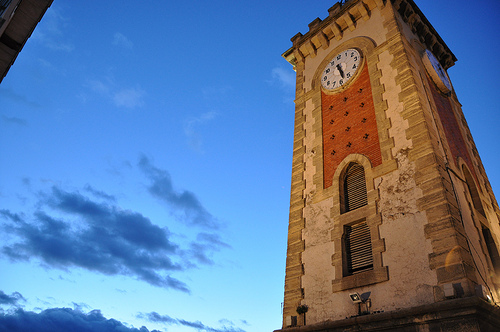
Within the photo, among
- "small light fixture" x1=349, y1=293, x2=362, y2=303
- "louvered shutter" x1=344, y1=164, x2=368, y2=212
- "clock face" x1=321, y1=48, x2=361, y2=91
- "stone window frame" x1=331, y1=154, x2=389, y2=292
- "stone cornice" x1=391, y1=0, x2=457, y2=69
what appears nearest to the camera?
"small light fixture" x1=349, y1=293, x2=362, y2=303

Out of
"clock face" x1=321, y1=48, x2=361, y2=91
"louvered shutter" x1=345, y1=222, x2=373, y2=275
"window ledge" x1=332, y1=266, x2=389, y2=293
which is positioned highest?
"clock face" x1=321, y1=48, x2=361, y2=91

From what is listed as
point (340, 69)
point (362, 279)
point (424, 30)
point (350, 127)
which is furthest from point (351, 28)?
point (362, 279)

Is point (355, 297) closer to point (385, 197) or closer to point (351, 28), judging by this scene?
point (385, 197)

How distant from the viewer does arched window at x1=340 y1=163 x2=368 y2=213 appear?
12742mm

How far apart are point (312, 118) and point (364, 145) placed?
4.24 metres

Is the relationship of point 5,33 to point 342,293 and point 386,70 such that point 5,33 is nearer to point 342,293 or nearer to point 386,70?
point 342,293

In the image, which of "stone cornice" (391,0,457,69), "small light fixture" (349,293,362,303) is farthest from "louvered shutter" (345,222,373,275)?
"stone cornice" (391,0,457,69)

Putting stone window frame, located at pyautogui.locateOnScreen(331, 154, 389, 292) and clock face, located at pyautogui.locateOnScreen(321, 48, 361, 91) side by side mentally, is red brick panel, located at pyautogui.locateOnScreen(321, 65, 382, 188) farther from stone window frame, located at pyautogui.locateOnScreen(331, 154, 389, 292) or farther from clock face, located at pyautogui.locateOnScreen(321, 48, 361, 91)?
clock face, located at pyautogui.locateOnScreen(321, 48, 361, 91)

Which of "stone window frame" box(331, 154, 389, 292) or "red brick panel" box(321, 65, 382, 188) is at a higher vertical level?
"red brick panel" box(321, 65, 382, 188)

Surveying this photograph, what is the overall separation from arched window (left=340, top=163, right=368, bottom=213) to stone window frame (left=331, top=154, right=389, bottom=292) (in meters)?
0.18

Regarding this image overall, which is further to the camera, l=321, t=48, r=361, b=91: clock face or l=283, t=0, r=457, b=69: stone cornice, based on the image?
l=283, t=0, r=457, b=69: stone cornice

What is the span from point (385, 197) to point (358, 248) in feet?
6.02

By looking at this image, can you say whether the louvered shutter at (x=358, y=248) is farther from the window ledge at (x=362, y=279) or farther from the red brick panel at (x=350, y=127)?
the red brick panel at (x=350, y=127)

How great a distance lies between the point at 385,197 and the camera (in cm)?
1168
